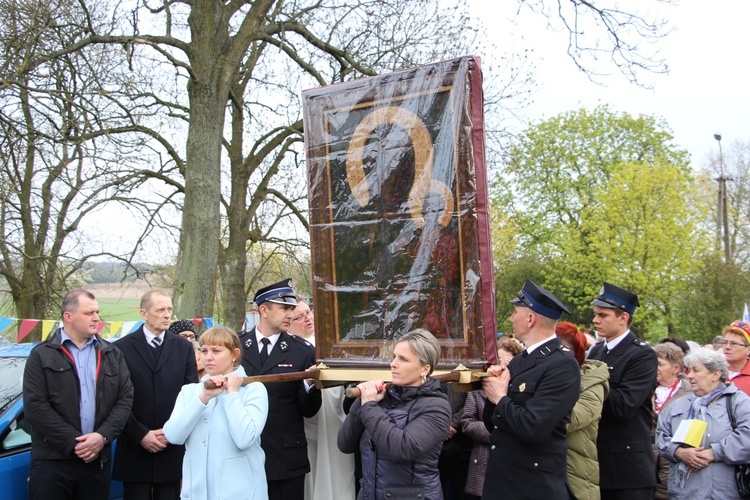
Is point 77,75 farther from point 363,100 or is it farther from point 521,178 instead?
point 521,178

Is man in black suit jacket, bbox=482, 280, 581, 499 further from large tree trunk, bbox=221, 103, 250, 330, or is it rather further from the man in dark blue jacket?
large tree trunk, bbox=221, 103, 250, 330

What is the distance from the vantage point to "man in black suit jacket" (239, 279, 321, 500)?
14.5 ft

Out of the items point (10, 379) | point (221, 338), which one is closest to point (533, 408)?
point (221, 338)

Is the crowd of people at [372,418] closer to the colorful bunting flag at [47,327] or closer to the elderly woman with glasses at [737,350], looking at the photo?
the elderly woman with glasses at [737,350]

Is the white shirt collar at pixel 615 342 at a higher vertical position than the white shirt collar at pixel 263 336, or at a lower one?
lower

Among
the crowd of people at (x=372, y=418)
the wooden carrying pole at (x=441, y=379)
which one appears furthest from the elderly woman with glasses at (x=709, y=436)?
the wooden carrying pole at (x=441, y=379)

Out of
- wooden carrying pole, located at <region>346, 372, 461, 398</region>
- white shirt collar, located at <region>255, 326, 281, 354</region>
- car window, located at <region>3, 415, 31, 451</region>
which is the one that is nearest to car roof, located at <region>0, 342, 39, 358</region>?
car window, located at <region>3, 415, 31, 451</region>

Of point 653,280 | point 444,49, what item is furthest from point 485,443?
point 653,280

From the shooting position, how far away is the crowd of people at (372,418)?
3.70m

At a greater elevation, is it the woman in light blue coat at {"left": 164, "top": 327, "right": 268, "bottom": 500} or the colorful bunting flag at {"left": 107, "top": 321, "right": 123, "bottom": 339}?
the colorful bunting flag at {"left": 107, "top": 321, "right": 123, "bottom": 339}

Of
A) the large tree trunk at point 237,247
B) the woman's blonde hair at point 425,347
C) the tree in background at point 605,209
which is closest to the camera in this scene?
the woman's blonde hair at point 425,347

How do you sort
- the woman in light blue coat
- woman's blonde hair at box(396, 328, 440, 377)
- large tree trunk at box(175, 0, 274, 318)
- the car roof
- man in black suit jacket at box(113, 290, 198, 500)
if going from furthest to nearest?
large tree trunk at box(175, 0, 274, 318) < the car roof < man in black suit jacket at box(113, 290, 198, 500) < the woman in light blue coat < woman's blonde hair at box(396, 328, 440, 377)

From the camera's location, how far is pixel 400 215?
4.16m

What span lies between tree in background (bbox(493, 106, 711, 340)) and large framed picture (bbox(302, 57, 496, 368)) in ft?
72.1
